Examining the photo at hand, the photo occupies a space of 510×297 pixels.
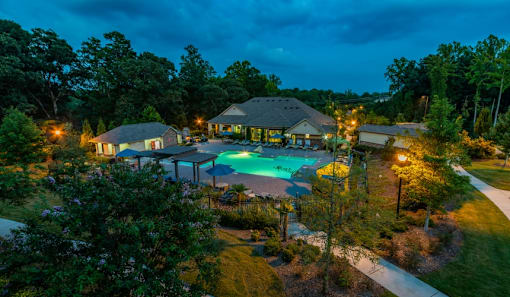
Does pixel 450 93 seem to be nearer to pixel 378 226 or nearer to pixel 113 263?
pixel 378 226

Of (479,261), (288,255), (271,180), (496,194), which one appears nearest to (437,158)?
(479,261)

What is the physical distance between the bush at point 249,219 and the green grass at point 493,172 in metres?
18.9

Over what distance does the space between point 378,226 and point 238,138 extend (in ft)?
113

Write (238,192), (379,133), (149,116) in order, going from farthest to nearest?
(149,116) → (379,133) → (238,192)

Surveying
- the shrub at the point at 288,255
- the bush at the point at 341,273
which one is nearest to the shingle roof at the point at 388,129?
the bush at the point at 341,273

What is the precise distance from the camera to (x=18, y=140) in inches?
862

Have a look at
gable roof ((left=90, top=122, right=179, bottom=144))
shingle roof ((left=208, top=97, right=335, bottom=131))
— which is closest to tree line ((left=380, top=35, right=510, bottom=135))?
shingle roof ((left=208, top=97, right=335, bottom=131))

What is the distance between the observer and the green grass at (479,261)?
805 centimetres

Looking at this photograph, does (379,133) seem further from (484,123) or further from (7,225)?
(7,225)

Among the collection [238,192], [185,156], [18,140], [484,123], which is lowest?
[238,192]

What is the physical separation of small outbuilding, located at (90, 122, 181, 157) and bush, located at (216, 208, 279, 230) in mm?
20885

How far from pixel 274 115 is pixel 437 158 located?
33.1 meters

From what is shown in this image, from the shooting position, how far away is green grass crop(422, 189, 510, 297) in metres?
8.05

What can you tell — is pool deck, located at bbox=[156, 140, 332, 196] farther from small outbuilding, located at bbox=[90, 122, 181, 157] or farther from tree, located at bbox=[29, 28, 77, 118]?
tree, located at bbox=[29, 28, 77, 118]
